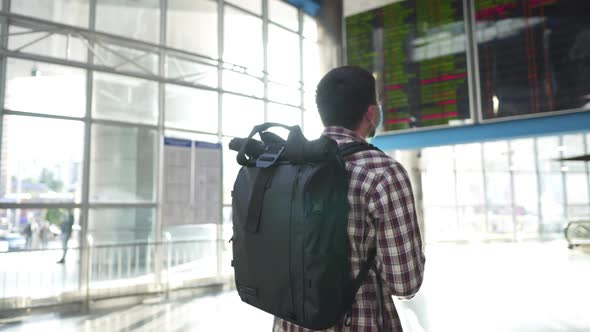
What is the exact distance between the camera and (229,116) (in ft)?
23.2

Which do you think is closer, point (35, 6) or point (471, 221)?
point (35, 6)

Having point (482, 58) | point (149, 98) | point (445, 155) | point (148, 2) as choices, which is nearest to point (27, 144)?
point (149, 98)

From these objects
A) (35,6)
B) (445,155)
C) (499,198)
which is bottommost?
(499,198)

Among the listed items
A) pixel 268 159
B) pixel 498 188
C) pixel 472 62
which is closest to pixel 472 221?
pixel 498 188

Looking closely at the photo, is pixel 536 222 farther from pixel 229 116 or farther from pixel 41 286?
pixel 41 286

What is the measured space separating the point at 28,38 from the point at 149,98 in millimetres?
1655

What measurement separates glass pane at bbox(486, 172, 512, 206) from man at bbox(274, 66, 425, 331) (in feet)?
54.8

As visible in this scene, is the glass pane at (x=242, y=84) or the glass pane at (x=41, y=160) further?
the glass pane at (x=242, y=84)

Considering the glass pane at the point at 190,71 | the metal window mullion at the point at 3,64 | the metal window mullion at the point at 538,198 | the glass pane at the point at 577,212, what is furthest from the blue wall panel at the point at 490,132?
the glass pane at the point at 577,212

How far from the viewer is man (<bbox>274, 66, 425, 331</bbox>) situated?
95 centimetres

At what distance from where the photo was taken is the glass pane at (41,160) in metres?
4.97

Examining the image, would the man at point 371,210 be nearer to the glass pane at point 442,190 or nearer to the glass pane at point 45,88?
the glass pane at point 45,88

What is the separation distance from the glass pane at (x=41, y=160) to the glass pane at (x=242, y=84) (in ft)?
8.28

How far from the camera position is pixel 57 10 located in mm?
5336
